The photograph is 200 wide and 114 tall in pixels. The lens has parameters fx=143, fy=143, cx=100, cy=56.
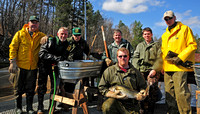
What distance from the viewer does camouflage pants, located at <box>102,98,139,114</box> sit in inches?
91.1

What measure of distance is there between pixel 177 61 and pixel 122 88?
1.28m

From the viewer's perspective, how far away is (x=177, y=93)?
2811 mm

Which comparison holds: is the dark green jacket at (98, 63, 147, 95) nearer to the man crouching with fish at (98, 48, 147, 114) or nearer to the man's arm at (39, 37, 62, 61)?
the man crouching with fish at (98, 48, 147, 114)

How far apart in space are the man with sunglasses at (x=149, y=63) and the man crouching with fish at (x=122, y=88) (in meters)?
0.86

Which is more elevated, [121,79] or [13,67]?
[13,67]

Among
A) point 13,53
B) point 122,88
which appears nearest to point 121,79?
point 122,88

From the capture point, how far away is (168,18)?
9.73 feet

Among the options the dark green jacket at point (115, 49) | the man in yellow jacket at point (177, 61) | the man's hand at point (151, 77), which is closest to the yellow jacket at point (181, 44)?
the man in yellow jacket at point (177, 61)

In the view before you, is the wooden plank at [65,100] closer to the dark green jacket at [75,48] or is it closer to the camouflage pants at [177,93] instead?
the dark green jacket at [75,48]

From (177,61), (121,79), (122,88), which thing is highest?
(177,61)

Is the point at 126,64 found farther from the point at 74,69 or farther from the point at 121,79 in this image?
the point at 74,69

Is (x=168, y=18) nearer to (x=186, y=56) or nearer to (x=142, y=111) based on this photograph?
(x=186, y=56)

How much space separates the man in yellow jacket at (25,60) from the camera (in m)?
3.40

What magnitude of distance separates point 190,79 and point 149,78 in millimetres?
1013
